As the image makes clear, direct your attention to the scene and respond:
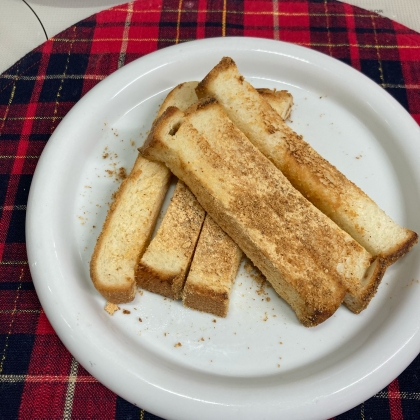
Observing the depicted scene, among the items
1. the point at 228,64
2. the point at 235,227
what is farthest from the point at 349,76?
the point at 235,227

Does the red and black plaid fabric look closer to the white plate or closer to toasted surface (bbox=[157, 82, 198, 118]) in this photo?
the white plate

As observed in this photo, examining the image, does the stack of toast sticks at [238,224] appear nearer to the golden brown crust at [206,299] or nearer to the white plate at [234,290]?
the golden brown crust at [206,299]

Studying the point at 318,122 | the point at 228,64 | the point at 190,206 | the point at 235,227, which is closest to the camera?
the point at 235,227

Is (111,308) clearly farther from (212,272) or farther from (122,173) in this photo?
(122,173)

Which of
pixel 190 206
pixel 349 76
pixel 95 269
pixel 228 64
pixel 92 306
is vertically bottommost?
pixel 92 306

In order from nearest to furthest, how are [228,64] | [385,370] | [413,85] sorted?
[385,370], [228,64], [413,85]

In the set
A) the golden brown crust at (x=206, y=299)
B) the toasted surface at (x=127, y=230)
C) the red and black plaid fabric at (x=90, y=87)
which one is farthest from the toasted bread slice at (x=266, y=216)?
the red and black plaid fabric at (x=90, y=87)

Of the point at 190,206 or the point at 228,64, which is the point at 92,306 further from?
the point at 228,64
